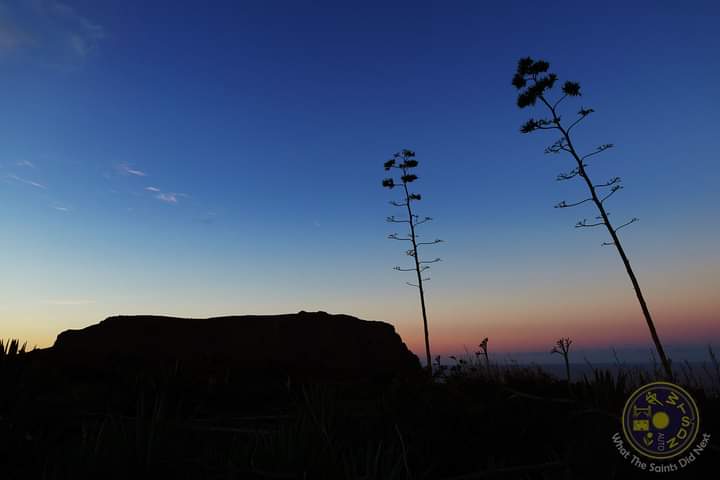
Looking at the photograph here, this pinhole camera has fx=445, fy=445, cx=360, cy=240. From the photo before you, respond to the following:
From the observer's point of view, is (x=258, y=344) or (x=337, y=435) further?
(x=258, y=344)

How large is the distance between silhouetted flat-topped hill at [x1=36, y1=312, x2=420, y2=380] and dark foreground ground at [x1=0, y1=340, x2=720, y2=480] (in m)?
4.26

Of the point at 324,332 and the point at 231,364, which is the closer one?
the point at 231,364

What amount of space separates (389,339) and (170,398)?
8.22 metres

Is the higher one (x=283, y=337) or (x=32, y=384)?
(x=283, y=337)

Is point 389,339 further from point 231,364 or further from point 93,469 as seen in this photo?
point 93,469

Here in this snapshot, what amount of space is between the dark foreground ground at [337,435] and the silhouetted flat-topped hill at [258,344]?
426cm

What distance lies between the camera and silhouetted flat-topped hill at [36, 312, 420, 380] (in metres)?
9.05

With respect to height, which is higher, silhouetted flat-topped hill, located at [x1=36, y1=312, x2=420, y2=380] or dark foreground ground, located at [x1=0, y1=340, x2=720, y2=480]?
silhouetted flat-topped hill, located at [x1=36, y1=312, x2=420, y2=380]

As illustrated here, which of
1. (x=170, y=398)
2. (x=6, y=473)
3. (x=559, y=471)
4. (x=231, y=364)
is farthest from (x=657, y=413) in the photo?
(x=231, y=364)

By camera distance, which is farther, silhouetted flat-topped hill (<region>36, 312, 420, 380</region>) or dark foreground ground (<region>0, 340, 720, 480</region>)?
silhouetted flat-topped hill (<region>36, 312, 420, 380</region>)

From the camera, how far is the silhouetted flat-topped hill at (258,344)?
29.7 ft

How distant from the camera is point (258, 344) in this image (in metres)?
10.5

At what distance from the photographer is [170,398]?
190 inches

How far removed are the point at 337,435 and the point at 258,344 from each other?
28.2ft
